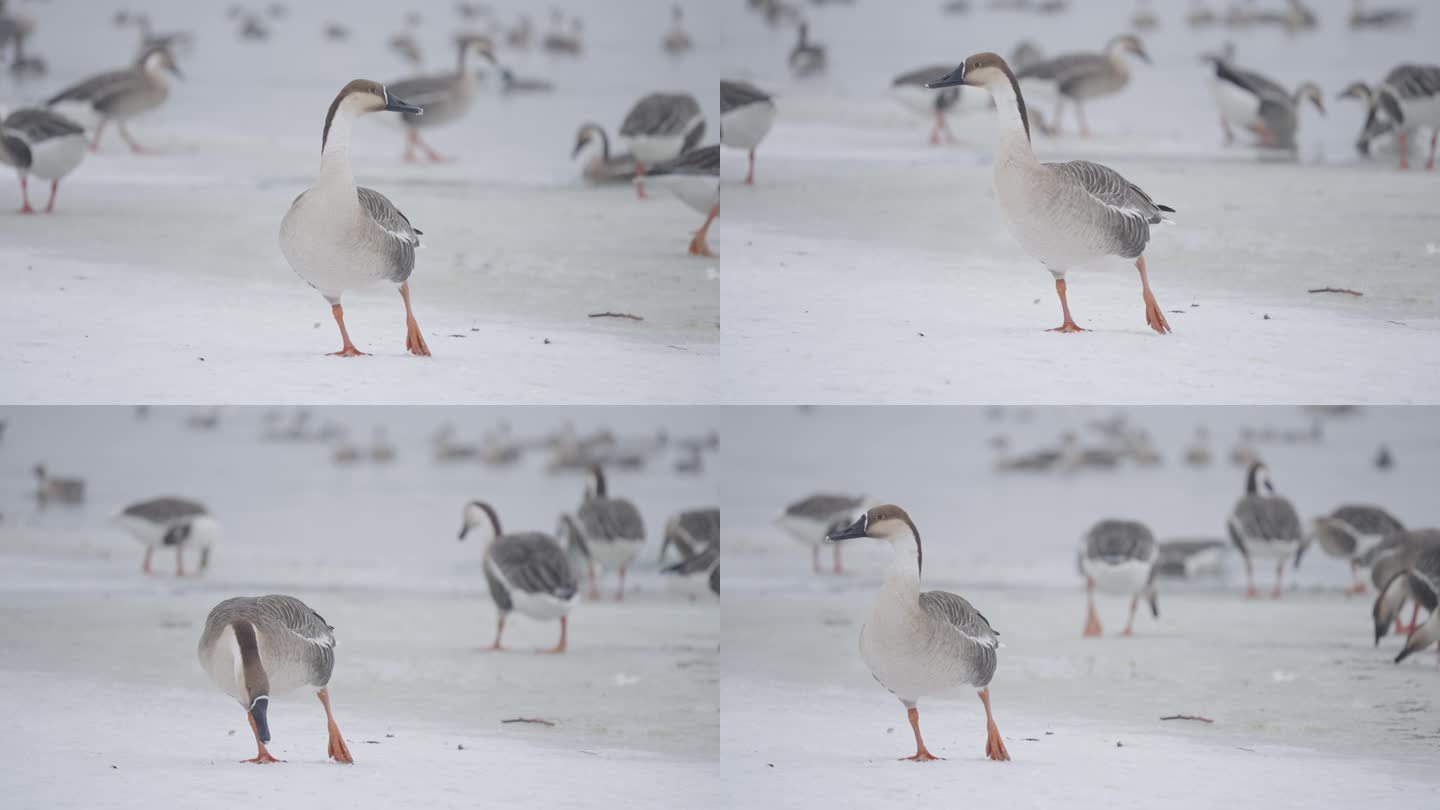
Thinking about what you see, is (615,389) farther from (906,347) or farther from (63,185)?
(63,185)

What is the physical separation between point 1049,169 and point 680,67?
7.32ft

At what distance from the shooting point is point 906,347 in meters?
7.11

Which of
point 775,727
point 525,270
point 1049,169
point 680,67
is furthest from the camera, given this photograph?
point 680,67

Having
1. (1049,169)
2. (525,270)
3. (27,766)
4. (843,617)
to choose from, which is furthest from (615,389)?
(27,766)

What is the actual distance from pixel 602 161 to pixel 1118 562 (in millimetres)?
3200

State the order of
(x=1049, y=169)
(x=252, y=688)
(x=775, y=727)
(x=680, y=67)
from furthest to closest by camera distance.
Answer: (x=680, y=67) < (x=775, y=727) < (x=1049, y=169) < (x=252, y=688)

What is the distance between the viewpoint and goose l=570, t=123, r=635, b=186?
851 centimetres

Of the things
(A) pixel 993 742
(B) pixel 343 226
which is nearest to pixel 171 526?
(B) pixel 343 226

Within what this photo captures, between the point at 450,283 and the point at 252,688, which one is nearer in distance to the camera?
the point at 252,688

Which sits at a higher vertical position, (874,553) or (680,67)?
(680,67)

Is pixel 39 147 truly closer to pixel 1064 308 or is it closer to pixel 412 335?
pixel 412 335

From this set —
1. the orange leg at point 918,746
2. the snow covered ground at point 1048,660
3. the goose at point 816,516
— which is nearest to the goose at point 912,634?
the orange leg at point 918,746

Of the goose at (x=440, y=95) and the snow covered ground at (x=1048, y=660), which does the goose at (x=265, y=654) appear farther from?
the goose at (x=440, y=95)

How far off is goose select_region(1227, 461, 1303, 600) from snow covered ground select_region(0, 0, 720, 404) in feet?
10.4
